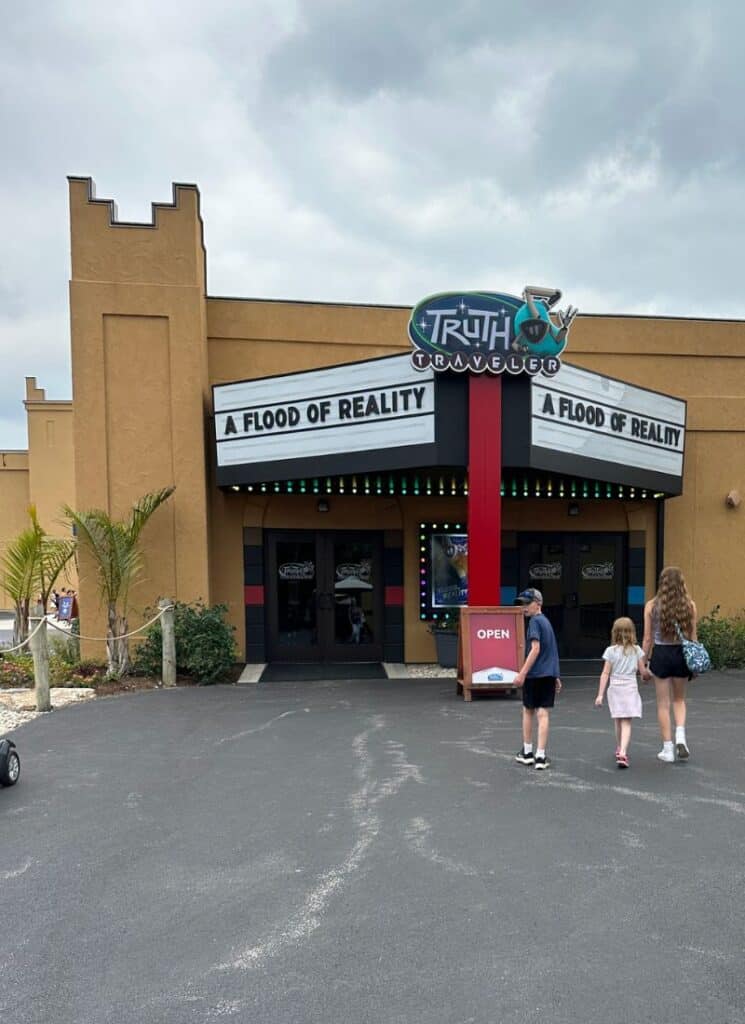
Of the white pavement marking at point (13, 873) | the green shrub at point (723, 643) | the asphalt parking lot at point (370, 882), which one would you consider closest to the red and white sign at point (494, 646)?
the asphalt parking lot at point (370, 882)

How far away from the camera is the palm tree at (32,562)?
1029 cm

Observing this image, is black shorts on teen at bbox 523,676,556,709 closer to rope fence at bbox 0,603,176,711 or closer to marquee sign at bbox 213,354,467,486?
marquee sign at bbox 213,354,467,486

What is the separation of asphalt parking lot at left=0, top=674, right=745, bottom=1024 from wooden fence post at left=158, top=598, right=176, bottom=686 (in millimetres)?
2743

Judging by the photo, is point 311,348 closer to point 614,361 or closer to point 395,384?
point 395,384

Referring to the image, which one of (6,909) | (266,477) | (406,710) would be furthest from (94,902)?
(266,477)

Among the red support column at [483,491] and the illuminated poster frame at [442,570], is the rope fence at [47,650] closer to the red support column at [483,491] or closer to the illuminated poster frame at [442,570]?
the red support column at [483,491]

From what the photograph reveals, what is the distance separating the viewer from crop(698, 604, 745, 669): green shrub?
11.4 meters

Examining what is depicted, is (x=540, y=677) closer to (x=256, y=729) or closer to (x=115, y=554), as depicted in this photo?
Result: (x=256, y=729)

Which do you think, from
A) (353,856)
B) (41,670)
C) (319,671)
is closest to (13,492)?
(319,671)

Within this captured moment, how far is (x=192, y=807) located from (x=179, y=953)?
1950mm

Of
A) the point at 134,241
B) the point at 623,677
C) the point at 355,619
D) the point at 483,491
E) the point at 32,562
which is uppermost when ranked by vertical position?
the point at 134,241

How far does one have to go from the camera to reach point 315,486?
11.2 metres

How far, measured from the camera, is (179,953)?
10.3 feet

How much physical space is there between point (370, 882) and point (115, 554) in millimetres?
7565
